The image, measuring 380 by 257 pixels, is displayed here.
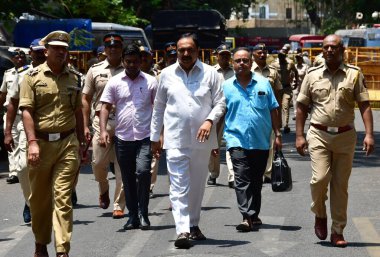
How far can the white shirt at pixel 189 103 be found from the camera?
10266 mm

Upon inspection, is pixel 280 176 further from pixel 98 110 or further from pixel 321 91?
pixel 98 110

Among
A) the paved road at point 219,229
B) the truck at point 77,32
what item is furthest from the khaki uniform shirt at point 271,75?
the truck at point 77,32

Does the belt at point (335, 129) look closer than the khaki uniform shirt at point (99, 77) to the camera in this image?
Yes

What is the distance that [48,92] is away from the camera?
9.33m

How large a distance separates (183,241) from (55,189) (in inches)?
52.2

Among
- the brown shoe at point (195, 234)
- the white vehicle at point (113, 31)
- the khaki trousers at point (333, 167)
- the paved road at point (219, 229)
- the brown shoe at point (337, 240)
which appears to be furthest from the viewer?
the white vehicle at point (113, 31)

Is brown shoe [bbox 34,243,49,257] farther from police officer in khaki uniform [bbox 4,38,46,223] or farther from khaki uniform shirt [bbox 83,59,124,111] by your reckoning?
khaki uniform shirt [bbox 83,59,124,111]

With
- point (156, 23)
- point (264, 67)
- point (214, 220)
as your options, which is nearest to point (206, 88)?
point (214, 220)

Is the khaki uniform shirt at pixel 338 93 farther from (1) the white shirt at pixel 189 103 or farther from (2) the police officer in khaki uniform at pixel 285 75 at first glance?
(2) the police officer in khaki uniform at pixel 285 75

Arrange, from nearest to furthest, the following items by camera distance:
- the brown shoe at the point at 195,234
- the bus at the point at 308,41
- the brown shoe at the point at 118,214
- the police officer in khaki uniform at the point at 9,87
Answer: the brown shoe at the point at 195,234, the brown shoe at the point at 118,214, the police officer in khaki uniform at the point at 9,87, the bus at the point at 308,41

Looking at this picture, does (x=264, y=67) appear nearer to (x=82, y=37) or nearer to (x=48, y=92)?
(x=48, y=92)

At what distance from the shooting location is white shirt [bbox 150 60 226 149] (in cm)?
1027

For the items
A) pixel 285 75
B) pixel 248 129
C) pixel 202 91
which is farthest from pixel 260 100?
pixel 285 75

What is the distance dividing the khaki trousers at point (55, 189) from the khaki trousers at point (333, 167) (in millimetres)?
2171
